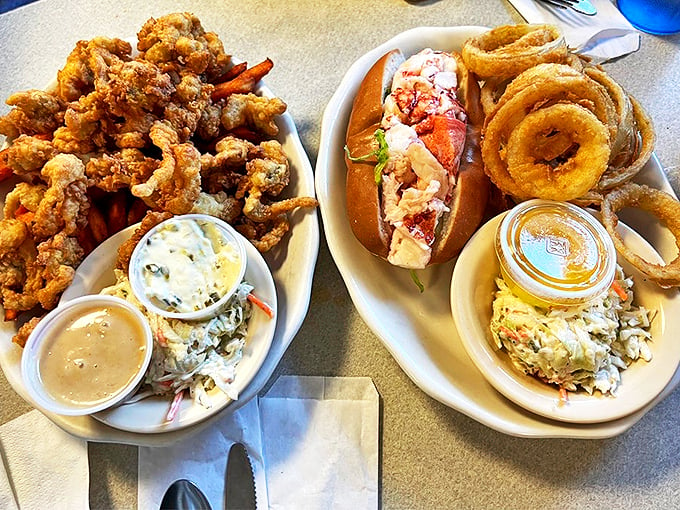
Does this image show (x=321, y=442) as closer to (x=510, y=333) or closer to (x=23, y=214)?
(x=510, y=333)

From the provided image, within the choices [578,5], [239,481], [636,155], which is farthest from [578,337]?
[578,5]

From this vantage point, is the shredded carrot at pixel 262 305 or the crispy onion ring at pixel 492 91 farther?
the crispy onion ring at pixel 492 91

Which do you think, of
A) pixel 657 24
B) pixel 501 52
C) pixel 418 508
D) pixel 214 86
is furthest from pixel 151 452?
pixel 657 24

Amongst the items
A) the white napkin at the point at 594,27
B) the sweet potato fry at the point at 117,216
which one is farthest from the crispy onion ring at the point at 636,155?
the sweet potato fry at the point at 117,216

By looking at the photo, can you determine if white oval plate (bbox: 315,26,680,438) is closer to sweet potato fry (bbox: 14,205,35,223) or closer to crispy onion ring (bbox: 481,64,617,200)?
crispy onion ring (bbox: 481,64,617,200)

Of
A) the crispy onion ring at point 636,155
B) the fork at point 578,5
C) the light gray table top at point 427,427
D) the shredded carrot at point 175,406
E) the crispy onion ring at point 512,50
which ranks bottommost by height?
the light gray table top at point 427,427

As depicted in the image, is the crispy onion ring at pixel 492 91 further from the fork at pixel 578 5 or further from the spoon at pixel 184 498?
the spoon at pixel 184 498
